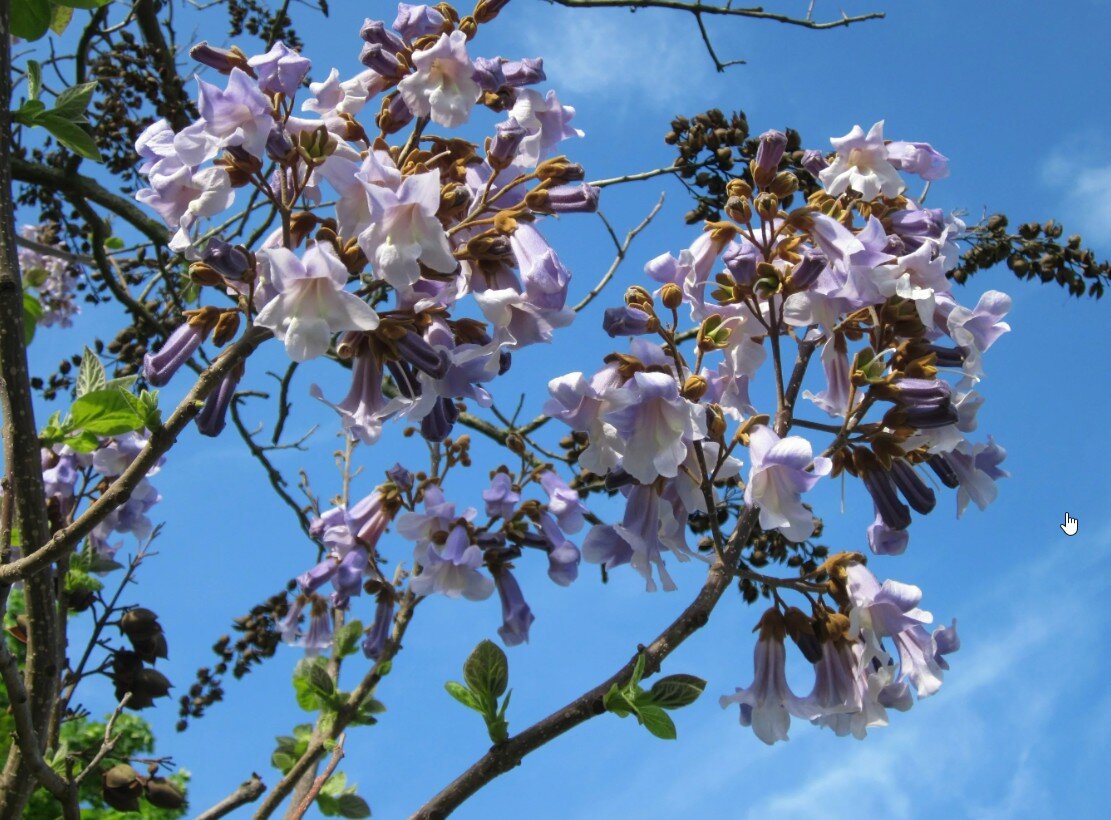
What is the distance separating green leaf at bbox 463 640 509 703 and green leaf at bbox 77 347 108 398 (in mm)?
1013

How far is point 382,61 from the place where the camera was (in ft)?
7.33

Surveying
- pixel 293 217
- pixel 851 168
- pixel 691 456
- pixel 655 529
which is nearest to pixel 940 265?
pixel 851 168

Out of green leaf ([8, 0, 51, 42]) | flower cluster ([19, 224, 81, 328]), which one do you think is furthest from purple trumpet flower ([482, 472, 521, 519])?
flower cluster ([19, 224, 81, 328])

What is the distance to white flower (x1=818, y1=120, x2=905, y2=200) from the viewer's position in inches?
102

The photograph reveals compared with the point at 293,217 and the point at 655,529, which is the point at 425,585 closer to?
the point at 655,529

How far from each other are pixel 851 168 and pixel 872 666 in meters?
1.20

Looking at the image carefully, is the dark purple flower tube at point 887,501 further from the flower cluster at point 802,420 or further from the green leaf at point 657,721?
the green leaf at point 657,721

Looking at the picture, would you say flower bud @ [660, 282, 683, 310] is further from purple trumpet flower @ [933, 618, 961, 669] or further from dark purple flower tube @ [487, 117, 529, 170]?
purple trumpet flower @ [933, 618, 961, 669]

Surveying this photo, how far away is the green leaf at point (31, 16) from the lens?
2.69m

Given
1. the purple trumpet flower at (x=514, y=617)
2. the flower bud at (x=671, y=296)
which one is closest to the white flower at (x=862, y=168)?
the flower bud at (x=671, y=296)

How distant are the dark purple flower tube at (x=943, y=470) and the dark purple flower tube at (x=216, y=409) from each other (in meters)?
1.46

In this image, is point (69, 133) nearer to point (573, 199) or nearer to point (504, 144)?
point (504, 144)

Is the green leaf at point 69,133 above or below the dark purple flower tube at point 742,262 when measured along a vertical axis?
above

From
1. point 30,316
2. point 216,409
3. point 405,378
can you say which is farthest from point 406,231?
point 30,316
